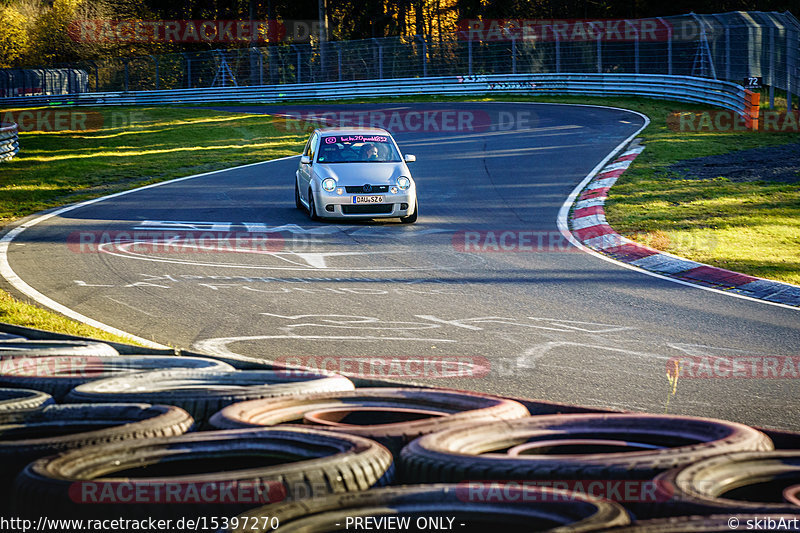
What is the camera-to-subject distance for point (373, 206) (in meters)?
15.8

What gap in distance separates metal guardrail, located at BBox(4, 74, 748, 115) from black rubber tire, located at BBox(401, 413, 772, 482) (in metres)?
24.8

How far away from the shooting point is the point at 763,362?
7.61 meters

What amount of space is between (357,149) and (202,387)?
1178 cm

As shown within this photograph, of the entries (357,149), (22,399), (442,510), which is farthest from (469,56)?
(442,510)

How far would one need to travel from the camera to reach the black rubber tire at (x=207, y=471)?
11.1 feet

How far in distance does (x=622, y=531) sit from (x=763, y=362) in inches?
207

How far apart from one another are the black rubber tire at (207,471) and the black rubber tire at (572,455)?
0.23 meters

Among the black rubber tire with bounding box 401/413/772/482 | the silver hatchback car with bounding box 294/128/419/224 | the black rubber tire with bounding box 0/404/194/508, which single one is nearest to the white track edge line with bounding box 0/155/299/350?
the black rubber tire with bounding box 0/404/194/508

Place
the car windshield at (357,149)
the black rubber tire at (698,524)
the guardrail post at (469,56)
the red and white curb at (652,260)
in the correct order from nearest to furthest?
the black rubber tire at (698,524), the red and white curb at (652,260), the car windshield at (357,149), the guardrail post at (469,56)

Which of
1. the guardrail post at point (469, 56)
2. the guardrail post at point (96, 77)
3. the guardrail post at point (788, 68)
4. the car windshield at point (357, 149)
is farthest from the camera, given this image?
the guardrail post at point (96, 77)

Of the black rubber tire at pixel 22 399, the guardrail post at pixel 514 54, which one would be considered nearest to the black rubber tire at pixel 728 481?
the black rubber tire at pixel 22 399

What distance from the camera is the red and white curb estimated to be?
34.5 feet
